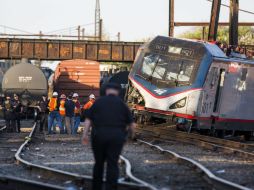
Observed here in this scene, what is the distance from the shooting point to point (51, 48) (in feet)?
163

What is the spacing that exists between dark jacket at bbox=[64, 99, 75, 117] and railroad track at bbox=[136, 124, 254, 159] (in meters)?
4.30

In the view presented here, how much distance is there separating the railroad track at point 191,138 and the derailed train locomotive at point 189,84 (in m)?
0.34

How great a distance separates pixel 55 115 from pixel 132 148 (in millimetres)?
8904

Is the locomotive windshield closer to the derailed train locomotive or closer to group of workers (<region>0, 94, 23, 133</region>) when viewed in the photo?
the derailed train locomotive

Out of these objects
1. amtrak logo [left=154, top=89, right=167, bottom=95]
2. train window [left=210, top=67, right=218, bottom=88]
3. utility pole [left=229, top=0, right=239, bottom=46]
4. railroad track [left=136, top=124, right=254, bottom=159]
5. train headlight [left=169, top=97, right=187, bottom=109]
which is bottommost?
railroad track [left=136, top=124, right=254, bottom=159]

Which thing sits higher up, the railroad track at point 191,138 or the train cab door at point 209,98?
the train cab door at point 209,98

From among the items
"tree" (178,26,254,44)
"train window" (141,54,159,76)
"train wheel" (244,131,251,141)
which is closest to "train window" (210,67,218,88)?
"train window" (141,54,159,76)

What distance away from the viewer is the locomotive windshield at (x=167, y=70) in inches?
803

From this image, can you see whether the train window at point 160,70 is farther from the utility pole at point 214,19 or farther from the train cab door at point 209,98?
the utility pole at point 214,19

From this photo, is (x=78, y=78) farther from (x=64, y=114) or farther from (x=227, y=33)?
(x=227, y=33)

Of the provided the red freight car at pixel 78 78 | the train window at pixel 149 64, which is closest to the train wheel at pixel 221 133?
the train window at pixel 149 64

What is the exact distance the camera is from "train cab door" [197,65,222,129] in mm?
20188

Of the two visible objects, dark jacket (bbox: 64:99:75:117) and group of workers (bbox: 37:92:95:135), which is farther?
group of workers (bbox: 37:92:95:135)

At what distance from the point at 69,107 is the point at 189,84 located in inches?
269
